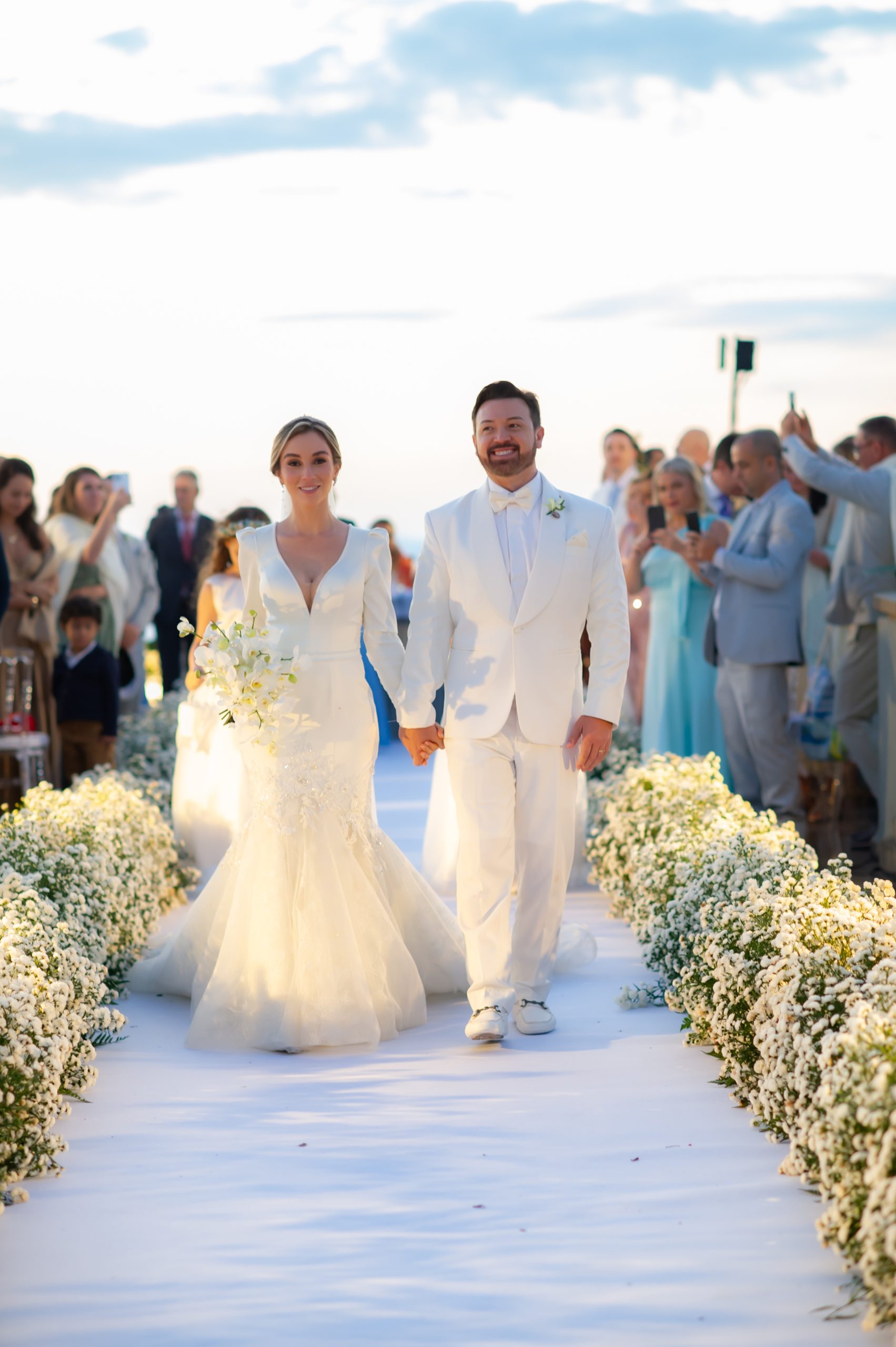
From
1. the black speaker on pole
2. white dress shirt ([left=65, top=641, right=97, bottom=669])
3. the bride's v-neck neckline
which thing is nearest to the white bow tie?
the bride's v-neck neckline

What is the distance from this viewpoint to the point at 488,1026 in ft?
17.5

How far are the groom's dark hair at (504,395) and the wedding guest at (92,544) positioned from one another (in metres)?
6.59

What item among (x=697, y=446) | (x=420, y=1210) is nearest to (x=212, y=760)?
(x=420, y=1210)

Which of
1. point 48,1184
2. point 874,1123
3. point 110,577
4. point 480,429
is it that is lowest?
point 48,1184

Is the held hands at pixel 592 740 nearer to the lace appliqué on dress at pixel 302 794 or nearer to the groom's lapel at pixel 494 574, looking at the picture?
the groom's lapel at pixel 494 574

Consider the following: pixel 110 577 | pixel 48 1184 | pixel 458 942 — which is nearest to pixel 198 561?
pixel 110 577

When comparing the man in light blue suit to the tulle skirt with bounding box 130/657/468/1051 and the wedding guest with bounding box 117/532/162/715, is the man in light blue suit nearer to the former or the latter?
the tulle skirt with bounding box 130/657/468/1051

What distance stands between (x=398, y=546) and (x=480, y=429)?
12894 mm

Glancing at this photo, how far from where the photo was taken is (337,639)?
5.77 m

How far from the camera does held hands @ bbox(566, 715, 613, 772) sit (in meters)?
5.46

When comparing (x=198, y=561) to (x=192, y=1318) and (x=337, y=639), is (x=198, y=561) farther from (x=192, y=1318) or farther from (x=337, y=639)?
(x=192, y=1318)

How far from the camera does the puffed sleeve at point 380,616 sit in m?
5.80

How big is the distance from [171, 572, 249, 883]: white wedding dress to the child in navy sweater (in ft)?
5.81

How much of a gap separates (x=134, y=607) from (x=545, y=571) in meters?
8.38
